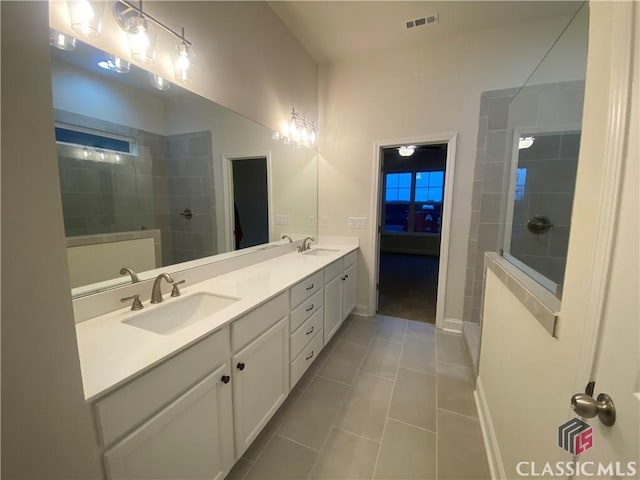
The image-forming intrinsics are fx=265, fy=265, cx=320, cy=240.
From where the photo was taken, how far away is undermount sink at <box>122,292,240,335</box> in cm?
127

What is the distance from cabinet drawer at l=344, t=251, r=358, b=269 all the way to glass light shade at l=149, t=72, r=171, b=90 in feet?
6.57

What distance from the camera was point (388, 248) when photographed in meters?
7.46

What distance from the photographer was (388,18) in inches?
90.8

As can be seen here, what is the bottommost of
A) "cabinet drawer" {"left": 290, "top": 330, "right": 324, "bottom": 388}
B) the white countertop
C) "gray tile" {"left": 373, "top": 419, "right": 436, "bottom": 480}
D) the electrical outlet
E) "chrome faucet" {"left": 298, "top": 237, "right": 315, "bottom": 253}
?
"gray tile" {"left": 373, "top": 419, "right": 436, "bottom": 480}

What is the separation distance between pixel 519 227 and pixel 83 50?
2.50 m

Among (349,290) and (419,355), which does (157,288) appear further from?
(419,355)

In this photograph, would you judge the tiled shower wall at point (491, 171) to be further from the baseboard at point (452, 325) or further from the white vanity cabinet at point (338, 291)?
the white vanity cabinet at point (338, 291)

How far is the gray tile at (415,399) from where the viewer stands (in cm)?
171

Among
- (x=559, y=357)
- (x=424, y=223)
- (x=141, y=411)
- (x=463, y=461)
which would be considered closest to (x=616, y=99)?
(x=559, y=357)

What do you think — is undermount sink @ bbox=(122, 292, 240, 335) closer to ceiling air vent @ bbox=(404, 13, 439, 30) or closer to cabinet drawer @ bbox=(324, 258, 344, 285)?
cabinet drawer @ bbox=(324, 258, 344, 285)

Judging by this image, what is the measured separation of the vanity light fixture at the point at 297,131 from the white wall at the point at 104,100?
3.97ft

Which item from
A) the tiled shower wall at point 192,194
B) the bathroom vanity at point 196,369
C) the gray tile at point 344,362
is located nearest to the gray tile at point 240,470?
the bathroom vanity at point 196,369

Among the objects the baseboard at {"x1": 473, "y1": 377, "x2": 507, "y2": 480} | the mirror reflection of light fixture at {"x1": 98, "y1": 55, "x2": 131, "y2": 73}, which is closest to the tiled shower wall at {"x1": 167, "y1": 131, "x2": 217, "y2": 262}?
the mirror reflection of light fixture at {"x1": 98, "y1": 55, "x2": 131, "y2": 73}

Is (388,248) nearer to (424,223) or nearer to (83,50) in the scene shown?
(424,223)
